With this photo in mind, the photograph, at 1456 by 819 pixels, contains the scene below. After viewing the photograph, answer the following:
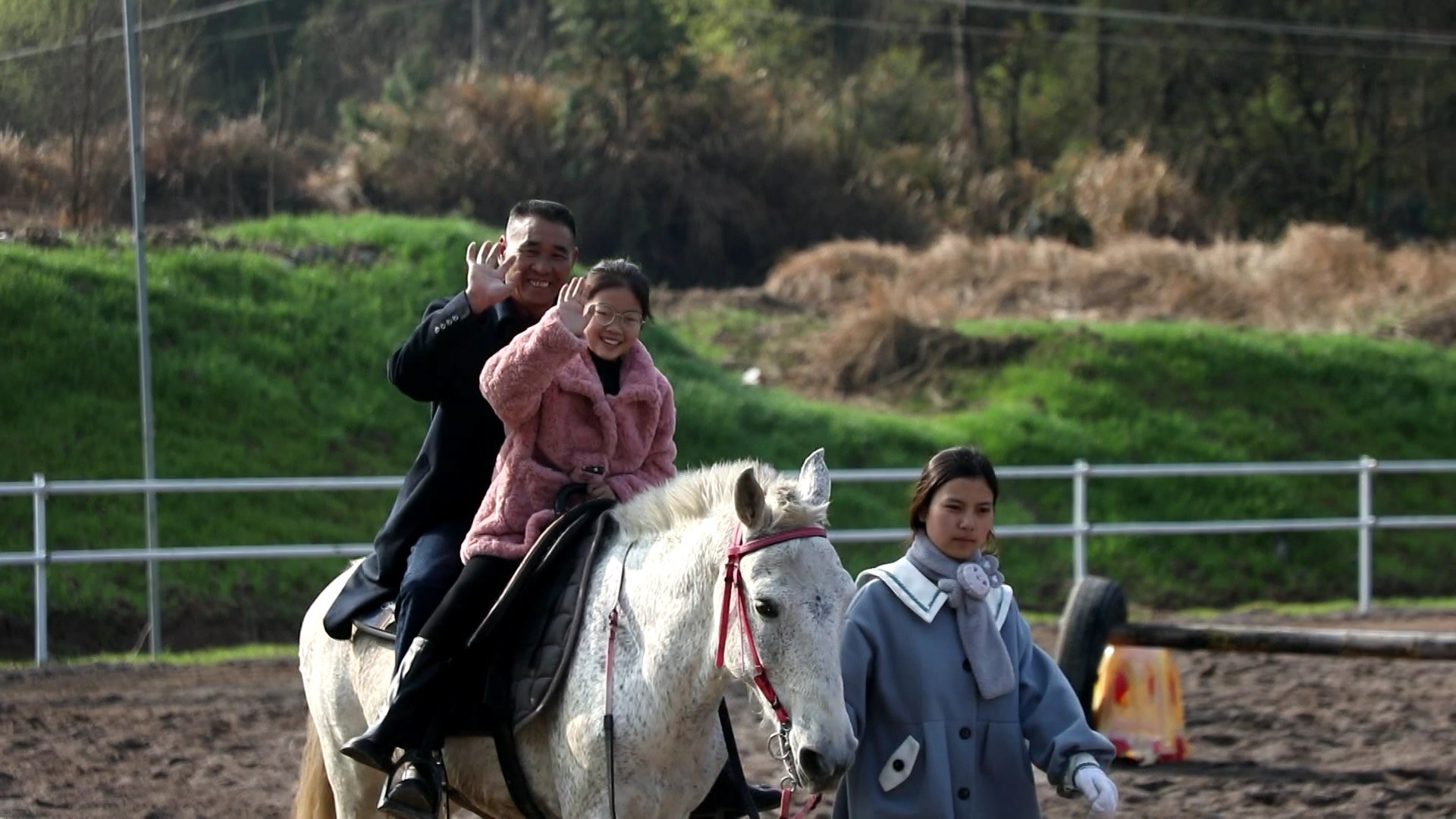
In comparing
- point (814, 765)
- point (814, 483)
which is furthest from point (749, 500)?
point (814, 765)

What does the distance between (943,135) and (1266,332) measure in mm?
14010

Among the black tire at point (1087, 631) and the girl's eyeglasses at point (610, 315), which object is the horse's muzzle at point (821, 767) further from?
the black tire at point (1087, 631)

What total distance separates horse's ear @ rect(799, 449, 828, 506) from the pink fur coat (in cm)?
58

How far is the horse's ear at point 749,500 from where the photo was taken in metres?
3.46

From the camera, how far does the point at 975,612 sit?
12.1ft

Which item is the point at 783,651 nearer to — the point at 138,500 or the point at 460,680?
the point at 460,680

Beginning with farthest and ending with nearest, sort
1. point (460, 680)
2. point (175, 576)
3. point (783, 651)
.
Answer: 1. point (175, 576)
2. point (460, 680)
3. point (783, 651)

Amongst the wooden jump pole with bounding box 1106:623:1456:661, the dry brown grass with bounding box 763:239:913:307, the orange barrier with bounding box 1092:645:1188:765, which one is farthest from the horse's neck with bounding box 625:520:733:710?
the dry brown grass with bounding box 763:239:913:307

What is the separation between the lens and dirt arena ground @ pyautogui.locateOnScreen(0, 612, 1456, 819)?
272 inches

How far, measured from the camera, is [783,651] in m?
3.40

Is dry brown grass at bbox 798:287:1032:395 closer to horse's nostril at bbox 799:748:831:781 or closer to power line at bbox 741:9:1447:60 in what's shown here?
horse's nostril at bbox 799:748:831:781

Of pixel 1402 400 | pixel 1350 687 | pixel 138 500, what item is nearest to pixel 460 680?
pixel 1350 687

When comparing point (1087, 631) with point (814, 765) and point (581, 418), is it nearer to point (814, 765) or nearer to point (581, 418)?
point (581, 418)

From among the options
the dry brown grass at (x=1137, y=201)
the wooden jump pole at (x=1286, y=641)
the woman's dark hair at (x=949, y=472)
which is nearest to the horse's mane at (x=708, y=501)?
the woman's dark hair at (x=949, y=472)
